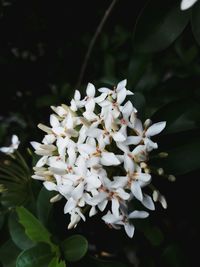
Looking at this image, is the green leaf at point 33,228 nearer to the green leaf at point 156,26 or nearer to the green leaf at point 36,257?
→ the green leaf at point 36,257

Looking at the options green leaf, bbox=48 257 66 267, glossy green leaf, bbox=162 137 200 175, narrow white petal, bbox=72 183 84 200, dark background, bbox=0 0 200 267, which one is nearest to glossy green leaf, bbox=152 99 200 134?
glossy green leaf, bbox=162 137 200 175

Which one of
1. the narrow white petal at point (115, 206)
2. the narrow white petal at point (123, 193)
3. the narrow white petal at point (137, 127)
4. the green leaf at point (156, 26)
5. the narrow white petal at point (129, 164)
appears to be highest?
the green leaf at point (156, 26)

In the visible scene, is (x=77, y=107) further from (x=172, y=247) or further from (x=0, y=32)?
(x=0, y=32)

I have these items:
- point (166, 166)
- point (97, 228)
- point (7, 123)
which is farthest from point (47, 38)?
point (166, 166)

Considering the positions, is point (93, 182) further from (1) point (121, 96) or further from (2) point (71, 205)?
(1) point (121, 96)

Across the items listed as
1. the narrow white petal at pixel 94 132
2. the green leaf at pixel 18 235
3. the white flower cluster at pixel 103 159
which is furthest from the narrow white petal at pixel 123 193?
the green leaf at pixel 18 235

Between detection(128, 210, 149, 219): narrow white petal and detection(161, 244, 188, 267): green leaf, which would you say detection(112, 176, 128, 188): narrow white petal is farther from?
detection(161, 244, 188, 267): green leaf

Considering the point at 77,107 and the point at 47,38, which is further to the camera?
the point at 47,38
